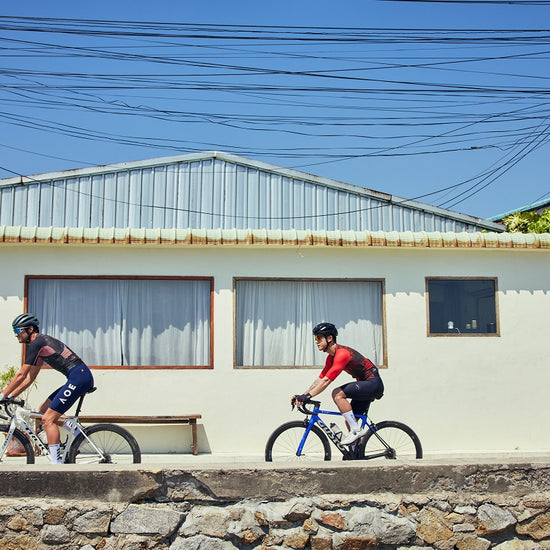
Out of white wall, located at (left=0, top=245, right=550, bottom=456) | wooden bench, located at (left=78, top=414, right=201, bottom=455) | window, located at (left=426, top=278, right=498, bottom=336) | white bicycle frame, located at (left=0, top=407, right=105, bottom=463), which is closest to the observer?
white bicycle frame, located at (left=0, top=407, right=105, bottom=463)

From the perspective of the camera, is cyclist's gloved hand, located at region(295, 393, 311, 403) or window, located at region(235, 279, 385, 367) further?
window, located at region(235, 279, 385, 367)

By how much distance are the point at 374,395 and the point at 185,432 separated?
3296mm

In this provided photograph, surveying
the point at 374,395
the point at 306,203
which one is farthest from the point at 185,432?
the point at 306,203

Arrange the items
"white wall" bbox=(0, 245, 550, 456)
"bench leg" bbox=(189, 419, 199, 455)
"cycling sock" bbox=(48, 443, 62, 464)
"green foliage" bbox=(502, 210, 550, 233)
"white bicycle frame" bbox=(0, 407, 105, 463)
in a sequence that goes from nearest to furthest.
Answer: "cycling sock" bbox=(48, 443, 62, 464) → "white bicycle frame" bbox=(0, 407, 105, 463) → "bench leg" bbox=(189, 419, 199, 455) → "white wall" bbox=(0, 245, 550, 456) → "green foliage" bbox=(502, 210, 550, 233)

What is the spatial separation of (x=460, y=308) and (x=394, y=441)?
332cm

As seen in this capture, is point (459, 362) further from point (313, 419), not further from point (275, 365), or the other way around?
point (313, 419)

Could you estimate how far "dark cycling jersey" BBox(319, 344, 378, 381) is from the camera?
752 centimetres

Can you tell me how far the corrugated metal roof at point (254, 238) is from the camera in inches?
382

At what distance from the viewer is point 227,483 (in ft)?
16.3

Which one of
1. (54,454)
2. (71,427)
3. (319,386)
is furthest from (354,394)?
(54,454)

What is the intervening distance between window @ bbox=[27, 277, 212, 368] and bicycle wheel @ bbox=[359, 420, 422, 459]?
3.07 meters

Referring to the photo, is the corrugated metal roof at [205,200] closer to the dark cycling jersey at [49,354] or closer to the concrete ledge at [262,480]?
the dark cycling jersey at [49,354]

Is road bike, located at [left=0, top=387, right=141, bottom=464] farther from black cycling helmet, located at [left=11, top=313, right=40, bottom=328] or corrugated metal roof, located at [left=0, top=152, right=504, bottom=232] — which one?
corrugated metal roof, located at [left=0, top=152, right=504, bottom=232]

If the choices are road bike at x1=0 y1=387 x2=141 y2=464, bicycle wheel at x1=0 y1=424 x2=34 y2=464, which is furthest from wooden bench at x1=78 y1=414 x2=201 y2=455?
road bike at x1=0 y1=387 x2=141 y2=464
